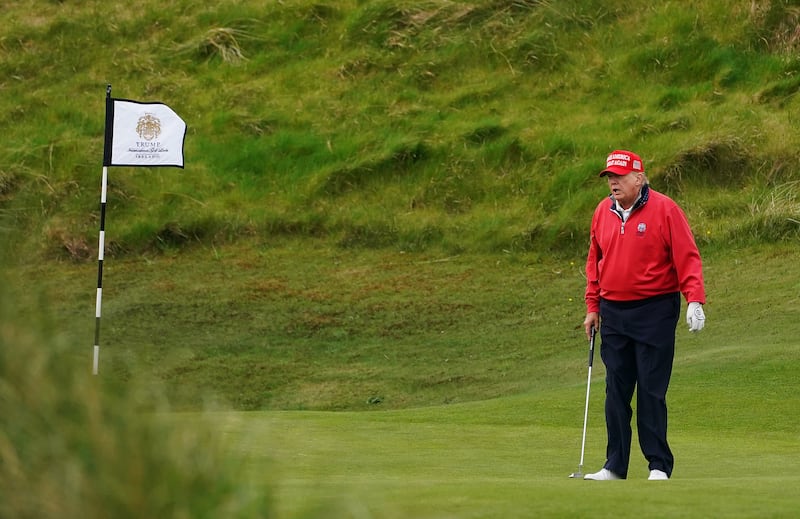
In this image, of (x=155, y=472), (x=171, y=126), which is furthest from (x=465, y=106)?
(x=155, y=472)

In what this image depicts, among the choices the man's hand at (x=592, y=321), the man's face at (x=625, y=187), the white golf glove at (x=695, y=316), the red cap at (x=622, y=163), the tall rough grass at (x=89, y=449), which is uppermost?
the red cap at (x=622, y=163)

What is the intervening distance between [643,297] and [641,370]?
0.38 m

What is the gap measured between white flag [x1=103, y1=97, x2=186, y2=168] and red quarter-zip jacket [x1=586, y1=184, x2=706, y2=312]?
885cm

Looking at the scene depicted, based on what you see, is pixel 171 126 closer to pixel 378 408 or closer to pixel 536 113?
pixel 378 408

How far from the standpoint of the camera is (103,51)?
102 ft

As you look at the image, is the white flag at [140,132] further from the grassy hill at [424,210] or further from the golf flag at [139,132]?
the grassy hill at [424,210]

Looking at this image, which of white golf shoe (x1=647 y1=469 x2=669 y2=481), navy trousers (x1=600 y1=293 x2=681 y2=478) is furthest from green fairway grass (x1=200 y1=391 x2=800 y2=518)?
navy trousers (x1=600 y1=293 x2=681 y2=478)

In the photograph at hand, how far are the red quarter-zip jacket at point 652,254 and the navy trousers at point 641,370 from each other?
3.0 inches

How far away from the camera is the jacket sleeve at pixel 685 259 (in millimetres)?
7141

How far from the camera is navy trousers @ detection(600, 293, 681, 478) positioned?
283 inches

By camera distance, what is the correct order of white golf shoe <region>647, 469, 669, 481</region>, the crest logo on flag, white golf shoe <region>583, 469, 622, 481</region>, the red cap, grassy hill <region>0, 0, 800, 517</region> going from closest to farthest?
1. white golf shoe <region>647, 469, 669, 481</region>
2. white golf shoe <region>583, 469, 622, 481</region>
3. the red cap
4. grassy hill <region>0, 0, 800, 517</region>
5. the crest logo on flag

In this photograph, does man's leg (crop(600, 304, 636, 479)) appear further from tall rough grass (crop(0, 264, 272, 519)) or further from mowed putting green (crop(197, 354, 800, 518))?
tall rough grass (crop(0, 264, 272, 519))

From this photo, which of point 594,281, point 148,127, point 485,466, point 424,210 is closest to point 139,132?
point 148,127

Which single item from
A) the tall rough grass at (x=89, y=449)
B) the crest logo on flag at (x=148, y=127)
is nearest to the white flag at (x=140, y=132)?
the crest logo on flag at (x=148, y=127)
